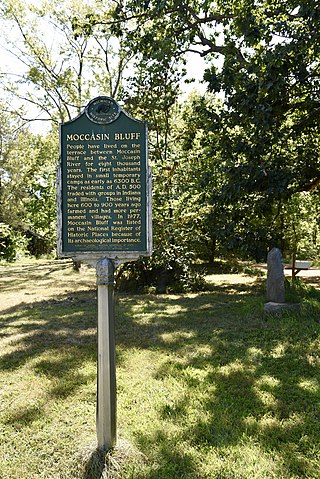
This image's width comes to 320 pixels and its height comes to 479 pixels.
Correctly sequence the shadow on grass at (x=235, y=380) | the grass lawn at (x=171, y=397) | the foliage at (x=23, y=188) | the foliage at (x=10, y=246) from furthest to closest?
the foliage at (x=10, y=246) < the foliage at (x=23, y=188) < the shadow on grass at (x=235, y=380) < the grass lawn at (x=171, y=397)

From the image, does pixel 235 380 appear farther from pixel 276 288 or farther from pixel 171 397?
pixel 276 288

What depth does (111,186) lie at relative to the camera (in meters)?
3.55

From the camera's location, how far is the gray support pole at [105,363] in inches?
138

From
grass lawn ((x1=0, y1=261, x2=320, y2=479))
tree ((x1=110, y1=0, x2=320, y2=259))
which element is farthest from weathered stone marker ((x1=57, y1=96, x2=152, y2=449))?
tree ((x1=110, y1=0, x2=320, y2=259))

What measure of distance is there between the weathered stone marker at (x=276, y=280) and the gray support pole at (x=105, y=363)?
19.8 feet

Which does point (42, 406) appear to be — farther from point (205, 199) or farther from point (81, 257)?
point (205, 199)

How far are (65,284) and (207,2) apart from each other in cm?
1104

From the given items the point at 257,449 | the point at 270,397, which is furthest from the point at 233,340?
the point at 257,449

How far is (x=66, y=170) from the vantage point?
3.59 m

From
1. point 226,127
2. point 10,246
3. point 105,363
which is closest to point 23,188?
point 10,246

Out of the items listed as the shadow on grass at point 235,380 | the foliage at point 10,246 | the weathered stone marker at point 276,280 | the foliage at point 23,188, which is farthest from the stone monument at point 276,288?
the foliage at point 10,246

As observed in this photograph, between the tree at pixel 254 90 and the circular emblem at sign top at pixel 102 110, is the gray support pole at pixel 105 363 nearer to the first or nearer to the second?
the circular emblem at sign top at pixel 102 110

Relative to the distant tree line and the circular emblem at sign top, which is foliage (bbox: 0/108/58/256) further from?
the circular emblem at sign top

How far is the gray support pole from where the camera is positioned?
350cm
